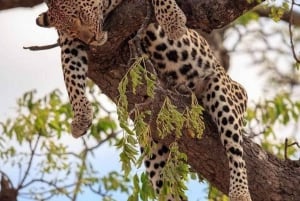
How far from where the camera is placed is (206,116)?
22.6 feet

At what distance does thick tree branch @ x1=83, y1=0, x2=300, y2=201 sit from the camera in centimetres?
618

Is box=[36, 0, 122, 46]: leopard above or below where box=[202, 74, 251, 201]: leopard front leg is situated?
above

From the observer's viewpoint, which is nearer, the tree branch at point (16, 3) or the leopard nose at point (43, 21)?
the leopard nose at point (43, 21)

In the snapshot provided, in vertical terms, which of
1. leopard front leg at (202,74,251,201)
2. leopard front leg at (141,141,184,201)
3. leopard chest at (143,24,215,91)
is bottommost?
leopard front leg at (141,141,184,201)

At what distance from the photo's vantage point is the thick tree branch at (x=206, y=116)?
6.18 metres

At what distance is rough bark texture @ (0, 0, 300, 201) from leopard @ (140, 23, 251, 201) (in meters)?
0.11

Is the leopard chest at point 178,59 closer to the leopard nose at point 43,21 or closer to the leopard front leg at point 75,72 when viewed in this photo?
the leopard front leg at point 75,72

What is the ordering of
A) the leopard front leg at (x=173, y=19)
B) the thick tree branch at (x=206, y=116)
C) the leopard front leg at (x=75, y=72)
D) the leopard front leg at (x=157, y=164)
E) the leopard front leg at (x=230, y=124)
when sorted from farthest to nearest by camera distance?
the leopard front leg at (x=157, y=164) < the leopard front leg at (x=230, y=124) < the leopard front leg at (x=75, y=72) < the thick tree branch at (x=206, y=116) < the leopard front leg at (x=173, y=19)

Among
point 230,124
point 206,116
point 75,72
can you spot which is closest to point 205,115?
point 206,116

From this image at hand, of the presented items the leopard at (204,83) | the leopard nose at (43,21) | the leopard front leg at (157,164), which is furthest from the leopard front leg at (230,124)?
the leopard nose at (43,21)

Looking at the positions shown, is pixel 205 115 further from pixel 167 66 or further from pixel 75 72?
pixel 75 72

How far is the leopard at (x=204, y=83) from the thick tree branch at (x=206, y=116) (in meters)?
0.11

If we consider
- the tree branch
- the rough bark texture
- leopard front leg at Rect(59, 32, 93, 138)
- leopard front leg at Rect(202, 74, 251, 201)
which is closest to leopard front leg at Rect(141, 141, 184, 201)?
the rough bark texture

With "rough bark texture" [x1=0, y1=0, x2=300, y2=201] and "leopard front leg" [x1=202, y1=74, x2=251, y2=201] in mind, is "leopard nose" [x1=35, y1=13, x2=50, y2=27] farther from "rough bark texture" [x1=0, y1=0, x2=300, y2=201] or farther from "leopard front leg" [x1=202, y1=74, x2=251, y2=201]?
"leopard front leg" [x1=202, y1=74, x2=251, y2=201]
